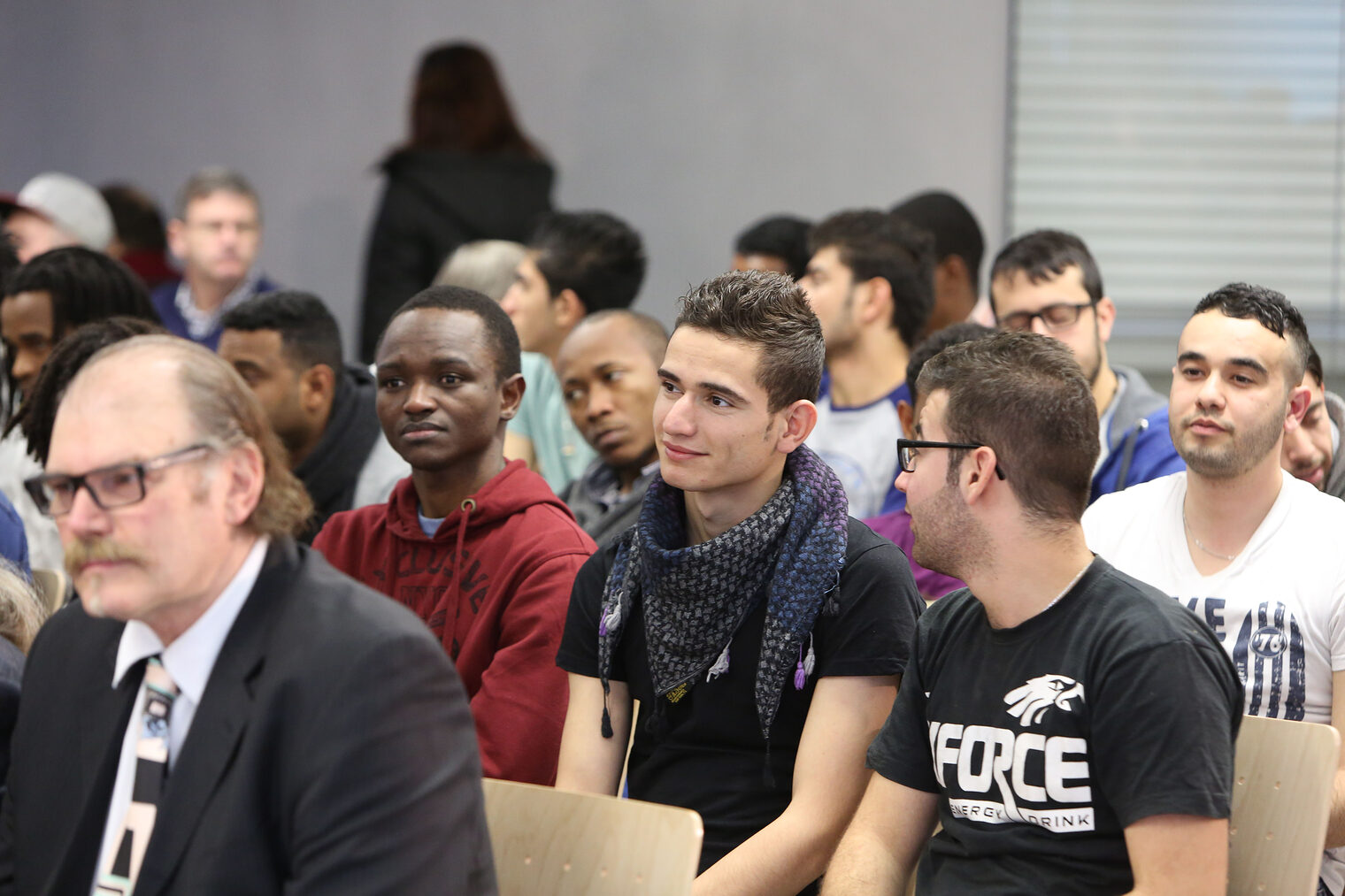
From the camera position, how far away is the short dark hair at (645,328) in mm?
3443

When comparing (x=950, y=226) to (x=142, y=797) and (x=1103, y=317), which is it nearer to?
(x=1103, y=317)

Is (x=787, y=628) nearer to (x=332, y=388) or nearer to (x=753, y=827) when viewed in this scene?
(x=753, y=827)

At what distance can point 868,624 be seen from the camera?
2.04 metres

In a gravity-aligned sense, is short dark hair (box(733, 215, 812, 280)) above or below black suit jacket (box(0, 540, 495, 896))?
above

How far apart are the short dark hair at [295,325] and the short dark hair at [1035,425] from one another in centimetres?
196

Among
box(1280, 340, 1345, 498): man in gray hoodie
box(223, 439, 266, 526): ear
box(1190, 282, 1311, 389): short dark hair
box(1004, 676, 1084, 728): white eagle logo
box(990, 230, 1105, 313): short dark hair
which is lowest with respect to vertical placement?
box(1004, 676, 1084, 728): white eagle logo

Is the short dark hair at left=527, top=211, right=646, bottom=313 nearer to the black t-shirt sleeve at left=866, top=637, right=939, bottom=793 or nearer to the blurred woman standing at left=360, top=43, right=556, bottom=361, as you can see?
the blurred woman standing at left=360, top=43, right=556, bottom=361

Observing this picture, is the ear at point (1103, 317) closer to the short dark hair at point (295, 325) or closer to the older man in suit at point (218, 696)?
the short dark hair at point (295, 325)

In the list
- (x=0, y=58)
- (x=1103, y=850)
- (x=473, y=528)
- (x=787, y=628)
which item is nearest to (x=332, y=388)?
(x=473, y=528)

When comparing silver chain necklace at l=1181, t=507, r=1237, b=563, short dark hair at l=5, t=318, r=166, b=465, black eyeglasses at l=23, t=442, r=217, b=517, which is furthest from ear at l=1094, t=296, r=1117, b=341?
black eyeglasses at l=23, t=442, r=217, b=517

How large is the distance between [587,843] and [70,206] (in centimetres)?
413

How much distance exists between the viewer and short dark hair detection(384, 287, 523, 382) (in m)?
2.67

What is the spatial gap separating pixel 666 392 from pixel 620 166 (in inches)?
135

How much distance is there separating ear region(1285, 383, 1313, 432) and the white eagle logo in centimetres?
94
